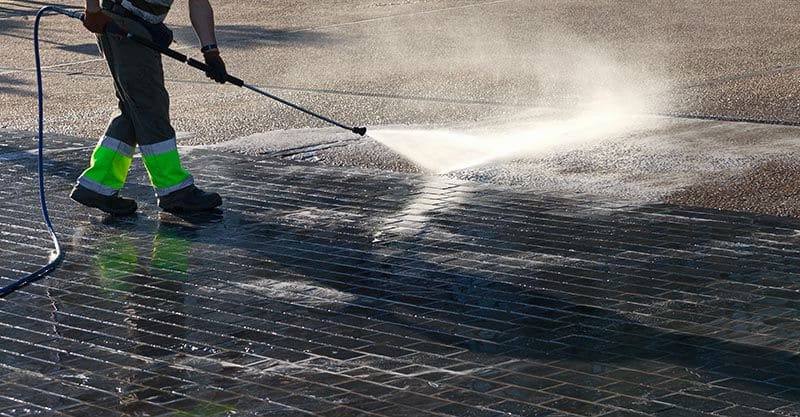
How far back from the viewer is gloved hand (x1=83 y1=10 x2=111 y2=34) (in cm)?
652

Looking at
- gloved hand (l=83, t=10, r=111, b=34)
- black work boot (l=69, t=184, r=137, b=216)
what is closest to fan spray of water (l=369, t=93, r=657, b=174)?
black work boot (l=69, t=184, r=137, b=216)

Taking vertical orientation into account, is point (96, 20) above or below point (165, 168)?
above

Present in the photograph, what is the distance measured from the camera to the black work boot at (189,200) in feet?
22.2

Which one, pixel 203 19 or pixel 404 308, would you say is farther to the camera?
pixel 203 19

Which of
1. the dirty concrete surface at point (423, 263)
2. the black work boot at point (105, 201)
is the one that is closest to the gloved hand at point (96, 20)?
the black work boot at point (105, 201)

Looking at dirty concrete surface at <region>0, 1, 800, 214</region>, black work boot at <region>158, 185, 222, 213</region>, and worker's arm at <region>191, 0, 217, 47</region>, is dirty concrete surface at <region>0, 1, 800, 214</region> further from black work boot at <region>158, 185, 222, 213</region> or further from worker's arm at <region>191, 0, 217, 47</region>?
worker's arm at <region>191, 0, 217, 47</region>

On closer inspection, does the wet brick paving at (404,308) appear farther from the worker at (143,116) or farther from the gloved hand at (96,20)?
the gloved hand at (96,20)

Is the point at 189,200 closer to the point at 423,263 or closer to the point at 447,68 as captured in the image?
the point at 423,263

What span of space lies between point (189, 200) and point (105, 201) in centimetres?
41

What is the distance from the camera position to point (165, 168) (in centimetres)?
676

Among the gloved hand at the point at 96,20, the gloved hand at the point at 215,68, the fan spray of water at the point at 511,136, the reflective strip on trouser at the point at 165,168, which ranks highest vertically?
the gloved hand at the point at 96,20

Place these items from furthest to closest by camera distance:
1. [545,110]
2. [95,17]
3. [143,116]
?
[545,110] → [143,116] → [95,17]

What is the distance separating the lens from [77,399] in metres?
4.25

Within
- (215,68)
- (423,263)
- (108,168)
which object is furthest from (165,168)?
(423,263)
